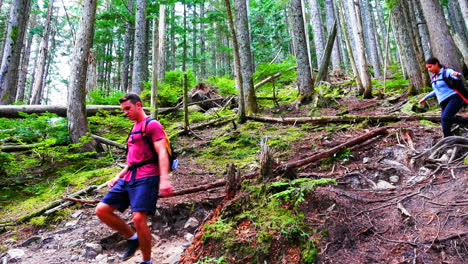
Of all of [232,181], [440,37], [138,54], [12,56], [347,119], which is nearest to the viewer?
[232,181]

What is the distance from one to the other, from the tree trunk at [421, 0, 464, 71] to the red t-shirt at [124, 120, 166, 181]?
9.01m

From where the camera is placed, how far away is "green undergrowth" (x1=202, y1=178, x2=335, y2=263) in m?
2.76

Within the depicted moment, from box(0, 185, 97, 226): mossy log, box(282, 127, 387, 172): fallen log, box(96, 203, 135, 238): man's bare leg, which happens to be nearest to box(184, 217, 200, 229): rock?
box(96, 203, 135, 238): man's bare leg

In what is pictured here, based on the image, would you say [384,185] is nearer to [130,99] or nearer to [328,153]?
[328,153]

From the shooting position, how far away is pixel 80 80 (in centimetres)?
754

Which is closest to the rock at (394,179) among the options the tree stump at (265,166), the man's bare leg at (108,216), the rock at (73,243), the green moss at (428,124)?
the tree stump at (265,166)

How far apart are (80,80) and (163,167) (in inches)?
241

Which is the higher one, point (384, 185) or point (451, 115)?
point (451, 115)

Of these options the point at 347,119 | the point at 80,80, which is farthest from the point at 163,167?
the point at 80,80

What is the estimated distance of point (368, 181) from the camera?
13.5 ft

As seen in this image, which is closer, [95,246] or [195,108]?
[95,246]

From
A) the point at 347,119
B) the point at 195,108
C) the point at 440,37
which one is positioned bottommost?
the point at 347,119

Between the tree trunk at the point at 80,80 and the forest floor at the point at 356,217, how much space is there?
3.07 m

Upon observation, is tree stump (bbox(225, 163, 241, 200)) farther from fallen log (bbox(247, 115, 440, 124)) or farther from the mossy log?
fallen log (bbox(247, 115, 440, 124))
